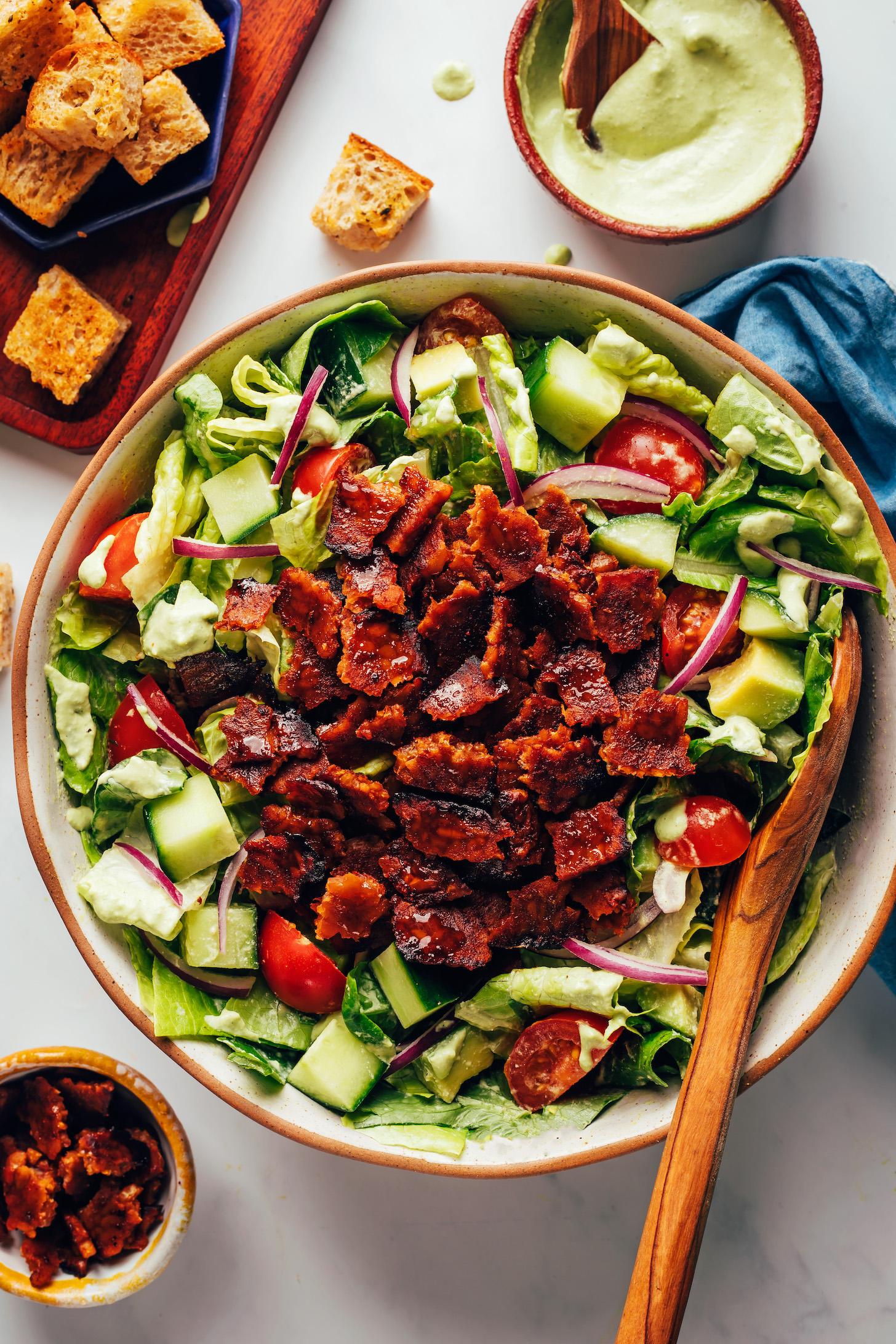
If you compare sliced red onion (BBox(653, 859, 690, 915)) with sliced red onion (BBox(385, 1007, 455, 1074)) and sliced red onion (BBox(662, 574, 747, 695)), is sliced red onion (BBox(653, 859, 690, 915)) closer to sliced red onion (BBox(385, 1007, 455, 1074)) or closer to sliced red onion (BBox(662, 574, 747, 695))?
sliced red onion (BBox(662, 574, 747, 695))

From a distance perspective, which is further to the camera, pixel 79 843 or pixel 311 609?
pixel 79 843

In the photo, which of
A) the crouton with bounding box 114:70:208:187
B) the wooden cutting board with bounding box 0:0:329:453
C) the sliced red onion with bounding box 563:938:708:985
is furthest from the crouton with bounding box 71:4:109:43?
the sliced red onion with bounding box 563:938:708:985

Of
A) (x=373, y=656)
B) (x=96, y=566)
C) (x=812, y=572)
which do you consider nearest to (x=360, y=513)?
(x=373, y=656)

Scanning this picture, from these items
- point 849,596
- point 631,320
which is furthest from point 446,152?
point 849,596

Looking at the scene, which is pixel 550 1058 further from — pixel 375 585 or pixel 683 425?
pixel 683 425

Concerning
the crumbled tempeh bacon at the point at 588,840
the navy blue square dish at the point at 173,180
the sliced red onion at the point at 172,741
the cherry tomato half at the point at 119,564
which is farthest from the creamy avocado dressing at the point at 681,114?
the sliced red onion at the point at 172,741

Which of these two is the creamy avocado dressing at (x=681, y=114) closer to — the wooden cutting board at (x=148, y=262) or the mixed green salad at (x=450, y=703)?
the mixed green salad at (x=450, y=703)
